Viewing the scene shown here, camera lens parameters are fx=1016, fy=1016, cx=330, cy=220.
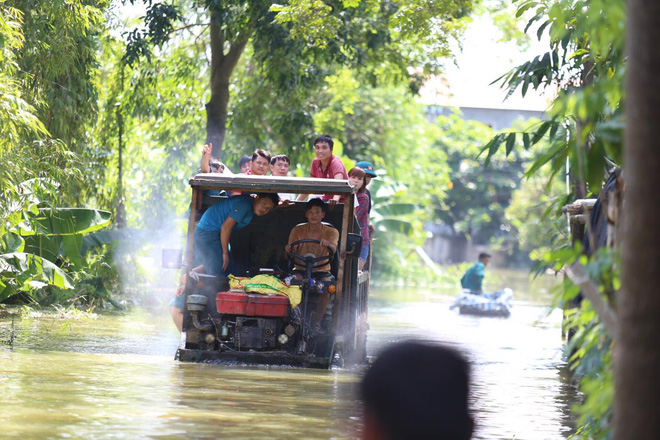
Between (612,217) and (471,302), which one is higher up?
(612,217)

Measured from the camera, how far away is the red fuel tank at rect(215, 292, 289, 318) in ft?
33.3

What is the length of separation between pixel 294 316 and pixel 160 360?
5.44 feet

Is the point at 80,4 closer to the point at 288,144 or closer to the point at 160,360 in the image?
the point at 160,360

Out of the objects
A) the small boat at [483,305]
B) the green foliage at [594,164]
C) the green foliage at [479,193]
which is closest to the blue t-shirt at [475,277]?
the small boat at [483,305]

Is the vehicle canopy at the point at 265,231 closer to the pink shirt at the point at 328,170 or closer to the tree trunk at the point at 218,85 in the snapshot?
the pink shirt at the point at 328,170

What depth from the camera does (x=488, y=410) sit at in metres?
9.62

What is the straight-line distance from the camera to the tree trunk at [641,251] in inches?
146

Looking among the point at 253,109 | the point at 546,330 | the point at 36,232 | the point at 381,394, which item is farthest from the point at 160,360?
the point at 253,109

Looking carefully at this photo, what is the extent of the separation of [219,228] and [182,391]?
2458 mm

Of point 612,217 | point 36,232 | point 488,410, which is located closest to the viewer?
point 612,217

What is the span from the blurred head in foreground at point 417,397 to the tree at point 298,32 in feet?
42.5

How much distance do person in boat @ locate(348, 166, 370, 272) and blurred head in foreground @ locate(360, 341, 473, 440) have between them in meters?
8.69

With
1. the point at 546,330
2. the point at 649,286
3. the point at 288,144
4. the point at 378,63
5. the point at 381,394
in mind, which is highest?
the point at 378,63

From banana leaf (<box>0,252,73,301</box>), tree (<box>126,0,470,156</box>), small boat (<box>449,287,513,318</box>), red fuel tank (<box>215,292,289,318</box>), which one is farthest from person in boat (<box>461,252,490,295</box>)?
red fuel tank (<box>215,292,289,318</box>)
